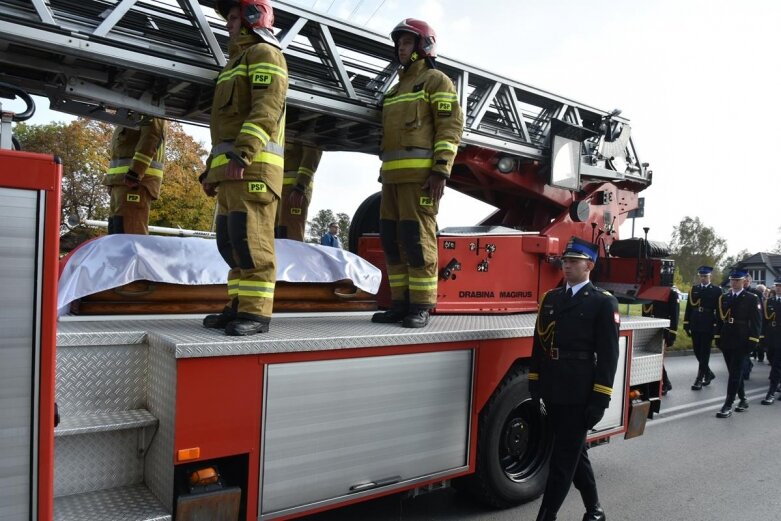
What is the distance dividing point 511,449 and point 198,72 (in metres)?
3.06

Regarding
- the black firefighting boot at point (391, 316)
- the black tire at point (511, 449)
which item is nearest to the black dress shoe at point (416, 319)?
the black firefighting boot at point (391, 316)

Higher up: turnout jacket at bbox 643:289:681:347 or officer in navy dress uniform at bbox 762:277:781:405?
turnout jacket at bbox 643:289:681:347

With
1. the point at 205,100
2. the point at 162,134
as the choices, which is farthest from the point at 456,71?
the point at 162,134

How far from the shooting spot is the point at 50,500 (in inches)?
82.1

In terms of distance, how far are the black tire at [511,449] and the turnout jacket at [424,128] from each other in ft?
4.82

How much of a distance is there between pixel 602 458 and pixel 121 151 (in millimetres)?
4881

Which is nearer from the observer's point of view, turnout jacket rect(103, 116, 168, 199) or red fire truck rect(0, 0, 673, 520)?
red fire truck rect(0, 0, 673, 520)

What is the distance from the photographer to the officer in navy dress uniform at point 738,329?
795 cm

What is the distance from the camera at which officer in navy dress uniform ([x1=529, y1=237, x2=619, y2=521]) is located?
3549mm

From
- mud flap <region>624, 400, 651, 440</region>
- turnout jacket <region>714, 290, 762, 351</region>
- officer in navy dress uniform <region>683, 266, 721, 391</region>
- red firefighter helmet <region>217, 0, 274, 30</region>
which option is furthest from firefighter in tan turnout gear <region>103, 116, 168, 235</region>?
officer in navy dress uniform <region>683, 266, 721, 391</region>

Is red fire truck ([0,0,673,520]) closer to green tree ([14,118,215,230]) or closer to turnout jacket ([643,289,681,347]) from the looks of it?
turnout jacket ([643,289,681,347])

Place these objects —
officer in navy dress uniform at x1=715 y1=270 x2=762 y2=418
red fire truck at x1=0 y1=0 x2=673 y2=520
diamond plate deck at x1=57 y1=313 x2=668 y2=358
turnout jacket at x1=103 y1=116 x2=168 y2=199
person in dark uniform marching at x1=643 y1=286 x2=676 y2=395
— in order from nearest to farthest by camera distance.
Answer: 1. red fire truck at x1=0 y1=0 x2=673 y2=520
2. diamond plate deck at x1=57 y1=313 x2=668 y2=358
3. turnout jacket at x1=103 y1=116 x2=168 y2=199
4. person in dark uniform marching at x1=643 y1=286 x2=676 y2=395
5. officer in navy dress uniform at x1=715 y1=270 x2=762 y2=418

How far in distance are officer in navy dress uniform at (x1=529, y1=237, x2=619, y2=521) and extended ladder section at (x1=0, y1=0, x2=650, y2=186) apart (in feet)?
5.42

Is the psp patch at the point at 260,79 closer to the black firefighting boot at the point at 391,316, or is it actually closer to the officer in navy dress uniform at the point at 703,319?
the black firefighting boot at the point at 391,316
